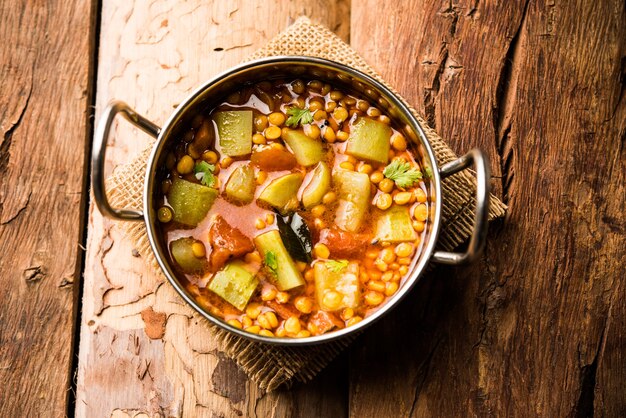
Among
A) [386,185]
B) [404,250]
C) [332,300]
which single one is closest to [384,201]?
[386,185]

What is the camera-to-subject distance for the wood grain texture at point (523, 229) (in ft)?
8.75

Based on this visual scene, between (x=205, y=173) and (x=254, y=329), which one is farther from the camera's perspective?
(x=205, y=173)

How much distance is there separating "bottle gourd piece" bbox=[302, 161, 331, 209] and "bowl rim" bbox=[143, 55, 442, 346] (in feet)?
1.34

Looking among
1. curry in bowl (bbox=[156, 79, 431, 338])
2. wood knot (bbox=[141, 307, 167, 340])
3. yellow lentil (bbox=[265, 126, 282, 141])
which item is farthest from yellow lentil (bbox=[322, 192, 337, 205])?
wood knot (bbox=[141, 307, 167, 340])

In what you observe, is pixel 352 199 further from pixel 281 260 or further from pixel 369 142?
pixel 281 260

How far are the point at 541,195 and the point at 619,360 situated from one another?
82 cm

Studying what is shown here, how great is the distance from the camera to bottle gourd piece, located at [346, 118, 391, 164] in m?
2.53

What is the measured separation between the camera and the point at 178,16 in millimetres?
2885

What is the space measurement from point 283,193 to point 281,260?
28cm

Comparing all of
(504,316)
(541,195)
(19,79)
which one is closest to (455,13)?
(541,195)

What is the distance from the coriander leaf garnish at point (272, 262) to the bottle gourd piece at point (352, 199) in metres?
0.31

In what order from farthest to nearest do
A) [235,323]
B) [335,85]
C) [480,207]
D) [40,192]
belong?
[40,192] → [335,85] → [235,323] → [480,207]

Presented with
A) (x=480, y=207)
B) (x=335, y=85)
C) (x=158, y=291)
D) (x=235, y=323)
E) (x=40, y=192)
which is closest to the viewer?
(x=480, y=207)

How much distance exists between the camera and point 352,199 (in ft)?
8.22
